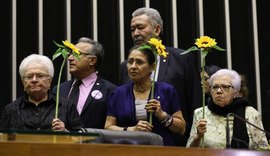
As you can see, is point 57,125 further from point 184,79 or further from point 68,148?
point 184,79

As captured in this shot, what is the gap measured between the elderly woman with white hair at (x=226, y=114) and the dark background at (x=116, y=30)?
210 centimetres

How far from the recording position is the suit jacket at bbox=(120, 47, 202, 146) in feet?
13.2

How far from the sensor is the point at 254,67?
6074mm

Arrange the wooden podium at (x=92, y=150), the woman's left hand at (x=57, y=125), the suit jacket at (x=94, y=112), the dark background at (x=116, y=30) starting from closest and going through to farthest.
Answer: the wooden podium at (x=92, y=150) < the woman's left hand at (x=57, y=125) < the suit jacket at (x=94, y=112) < the dark background at (x=116, y=30)

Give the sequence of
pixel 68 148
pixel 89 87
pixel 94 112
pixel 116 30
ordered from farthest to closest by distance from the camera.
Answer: pixel 116 30 < pixel 89 87 < pixel 94 112 < pixel 68 148

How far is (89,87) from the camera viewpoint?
401cm

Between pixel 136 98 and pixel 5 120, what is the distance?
28.1 inches

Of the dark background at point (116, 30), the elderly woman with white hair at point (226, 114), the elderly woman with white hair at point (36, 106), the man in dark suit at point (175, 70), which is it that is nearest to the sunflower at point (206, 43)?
the elderly woman with white hair at point (226, 114)

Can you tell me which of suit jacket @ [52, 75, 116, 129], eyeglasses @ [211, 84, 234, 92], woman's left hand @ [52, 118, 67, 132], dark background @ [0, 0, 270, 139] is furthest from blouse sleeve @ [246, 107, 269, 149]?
dark background @ [0, 0, 270, 139]

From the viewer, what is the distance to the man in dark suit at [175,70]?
159 inches

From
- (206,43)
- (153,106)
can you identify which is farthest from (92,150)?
(153,106)

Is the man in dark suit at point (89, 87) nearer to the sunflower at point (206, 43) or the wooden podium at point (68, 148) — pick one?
the sunflower at point (206, 43)

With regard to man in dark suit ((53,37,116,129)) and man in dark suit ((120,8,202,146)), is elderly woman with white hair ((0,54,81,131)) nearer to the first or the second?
man in dark suit ((53,37,116,129))

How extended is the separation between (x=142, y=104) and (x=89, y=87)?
56 cm
